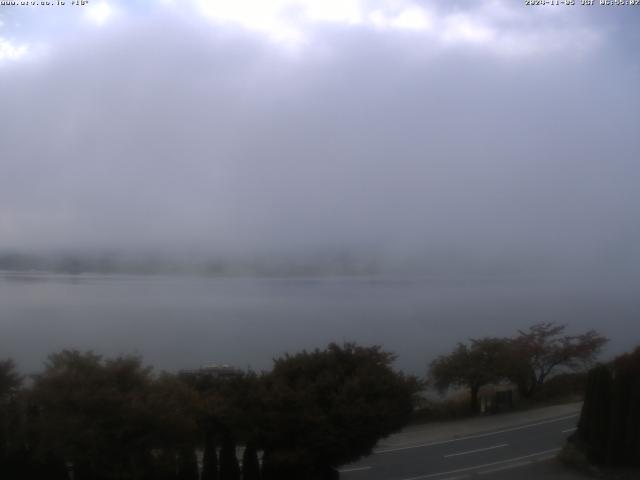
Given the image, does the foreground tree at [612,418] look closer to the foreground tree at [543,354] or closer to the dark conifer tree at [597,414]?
the dark conifer tree at [597,414]

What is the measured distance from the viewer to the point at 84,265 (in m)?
33.8

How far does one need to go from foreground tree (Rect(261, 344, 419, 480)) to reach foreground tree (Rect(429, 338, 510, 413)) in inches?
602

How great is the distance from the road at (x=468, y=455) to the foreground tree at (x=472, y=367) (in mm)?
4696

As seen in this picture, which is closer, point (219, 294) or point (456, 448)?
point (456, 448)

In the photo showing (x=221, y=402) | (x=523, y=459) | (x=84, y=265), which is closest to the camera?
(x=221, y=402)

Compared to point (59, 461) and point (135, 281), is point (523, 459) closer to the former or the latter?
point (59, 461)

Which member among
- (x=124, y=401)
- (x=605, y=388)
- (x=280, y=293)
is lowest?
(x=605, y=388)

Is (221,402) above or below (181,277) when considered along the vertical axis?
below

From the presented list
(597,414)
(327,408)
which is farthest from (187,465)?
(597,414)

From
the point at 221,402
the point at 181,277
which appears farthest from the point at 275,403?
the point at 181,277

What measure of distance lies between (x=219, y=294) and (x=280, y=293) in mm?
5466

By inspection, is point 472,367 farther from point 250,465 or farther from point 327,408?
point 250,465

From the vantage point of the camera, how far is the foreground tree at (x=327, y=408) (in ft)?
45.9

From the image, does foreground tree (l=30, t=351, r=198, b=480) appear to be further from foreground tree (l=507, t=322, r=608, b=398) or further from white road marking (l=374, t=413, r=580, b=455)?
foreground tree (l=507, t=322, r=608, b=398)
